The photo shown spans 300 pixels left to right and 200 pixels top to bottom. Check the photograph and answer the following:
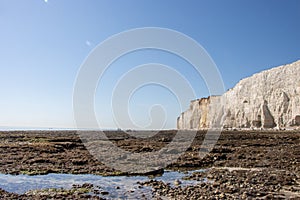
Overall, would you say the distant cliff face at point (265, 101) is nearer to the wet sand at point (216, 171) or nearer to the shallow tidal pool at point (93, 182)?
the wet sand at point (216, 171)

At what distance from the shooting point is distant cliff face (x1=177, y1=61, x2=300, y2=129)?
213ft

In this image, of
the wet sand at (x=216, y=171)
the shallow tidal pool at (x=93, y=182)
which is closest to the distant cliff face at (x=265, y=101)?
the wet sand at (x=216, y=171)

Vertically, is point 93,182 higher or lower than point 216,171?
lower

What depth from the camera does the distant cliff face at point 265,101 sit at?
6481cm

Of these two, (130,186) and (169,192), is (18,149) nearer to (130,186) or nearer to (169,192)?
(130,186)

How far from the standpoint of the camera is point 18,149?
27.7m

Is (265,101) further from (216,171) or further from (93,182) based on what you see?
(93,182)

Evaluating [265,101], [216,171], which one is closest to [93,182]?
[216,171]

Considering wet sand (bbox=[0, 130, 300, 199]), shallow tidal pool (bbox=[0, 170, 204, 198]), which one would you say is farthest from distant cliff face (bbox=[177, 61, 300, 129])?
shallow tidal pool (bbox=[0, 170, 204, 198])

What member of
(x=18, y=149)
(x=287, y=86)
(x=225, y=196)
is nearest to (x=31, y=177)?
(x=225, y=196)

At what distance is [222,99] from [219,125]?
34.2 feet

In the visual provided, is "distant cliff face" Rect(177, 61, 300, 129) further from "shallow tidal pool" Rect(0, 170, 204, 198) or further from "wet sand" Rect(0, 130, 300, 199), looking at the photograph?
"shallow tidal pool" Rect(0, 170, 204, 198)

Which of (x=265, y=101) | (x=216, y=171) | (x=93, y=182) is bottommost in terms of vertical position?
(x=93, y=182)

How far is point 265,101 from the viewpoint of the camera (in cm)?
7144
